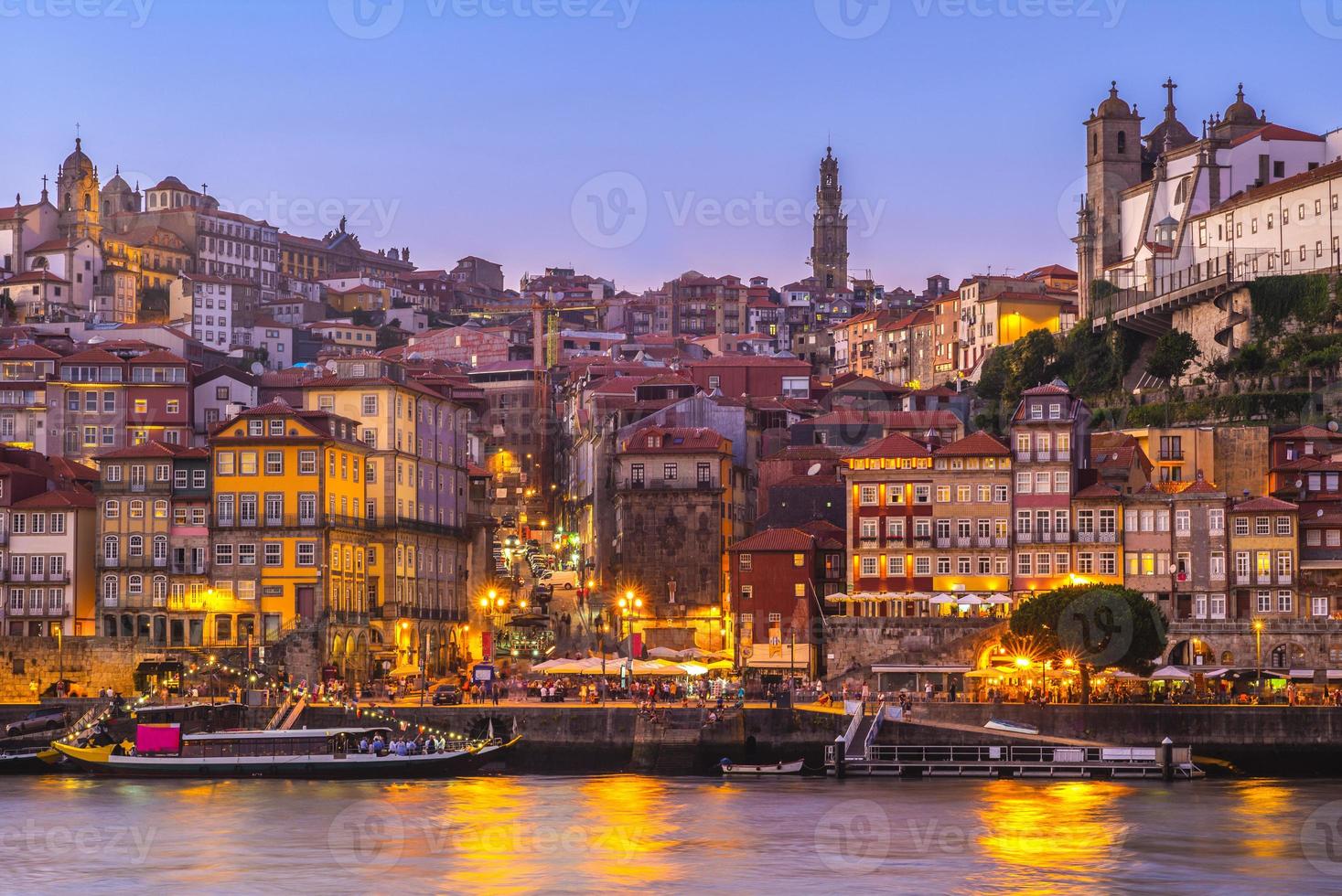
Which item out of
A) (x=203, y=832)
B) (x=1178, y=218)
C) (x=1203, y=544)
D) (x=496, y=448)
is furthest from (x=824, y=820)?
(x=496, y=448)

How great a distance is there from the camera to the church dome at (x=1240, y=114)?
127 metres

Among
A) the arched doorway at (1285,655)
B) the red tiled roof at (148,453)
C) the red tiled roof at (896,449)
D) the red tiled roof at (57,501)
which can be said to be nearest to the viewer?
the arched doorway at (1285,655)

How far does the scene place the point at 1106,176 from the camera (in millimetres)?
131125

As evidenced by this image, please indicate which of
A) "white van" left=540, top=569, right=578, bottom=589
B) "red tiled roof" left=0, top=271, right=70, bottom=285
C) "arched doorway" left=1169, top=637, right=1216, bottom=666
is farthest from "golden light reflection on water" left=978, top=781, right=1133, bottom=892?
"red tiled roof" left=0, top=271, right=70, bottom=285

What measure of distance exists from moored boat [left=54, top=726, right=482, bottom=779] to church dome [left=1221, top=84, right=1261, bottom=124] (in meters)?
73.3

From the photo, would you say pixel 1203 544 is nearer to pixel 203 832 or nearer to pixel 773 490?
pixel 773 490

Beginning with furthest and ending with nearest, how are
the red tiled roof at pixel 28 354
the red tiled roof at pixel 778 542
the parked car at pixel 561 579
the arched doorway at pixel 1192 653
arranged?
the red tiled roof at pixel 28 354 → the parked car at pixel 561 579 → the red tiled roof at pixel 778 542 → the arched doorway at pixel 1192 653

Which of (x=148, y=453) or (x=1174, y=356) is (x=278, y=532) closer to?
(x=148, y=453)

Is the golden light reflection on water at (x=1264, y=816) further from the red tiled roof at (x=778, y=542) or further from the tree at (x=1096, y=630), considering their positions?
the red tiled roof at (x=778, y=542)

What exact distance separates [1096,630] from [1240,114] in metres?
58.8

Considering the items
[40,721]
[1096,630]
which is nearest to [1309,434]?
[1096,630]

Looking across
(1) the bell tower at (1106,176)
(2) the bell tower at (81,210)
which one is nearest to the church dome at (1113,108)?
(1) the bell tower at (1106,176)

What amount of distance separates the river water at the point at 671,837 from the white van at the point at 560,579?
126 ft

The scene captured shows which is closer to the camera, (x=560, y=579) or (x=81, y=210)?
(x=560, y=579)
